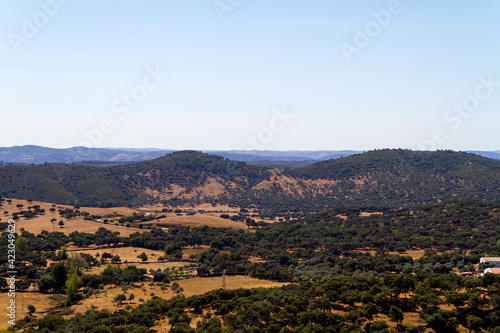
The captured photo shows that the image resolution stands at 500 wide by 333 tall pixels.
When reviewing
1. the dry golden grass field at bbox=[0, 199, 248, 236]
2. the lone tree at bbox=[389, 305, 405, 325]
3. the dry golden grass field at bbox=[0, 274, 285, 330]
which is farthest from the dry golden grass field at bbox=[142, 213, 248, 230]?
the lone tree at bbox=[389, 305, 405, 325]

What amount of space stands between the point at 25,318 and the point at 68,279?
13.1 m

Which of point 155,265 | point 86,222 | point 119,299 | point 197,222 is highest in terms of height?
point 119,299

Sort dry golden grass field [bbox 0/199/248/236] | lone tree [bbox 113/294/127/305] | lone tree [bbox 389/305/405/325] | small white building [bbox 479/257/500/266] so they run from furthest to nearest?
1. dry golden grass field [bbox 0/199/248/236]
2. small white building [bbox 479/257/500/266]
3. lone tree [bbox 113/294/127/305]
4. lone tree [bbox 389/305/405/325]

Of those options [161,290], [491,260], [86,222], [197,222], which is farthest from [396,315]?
A: [86,222]

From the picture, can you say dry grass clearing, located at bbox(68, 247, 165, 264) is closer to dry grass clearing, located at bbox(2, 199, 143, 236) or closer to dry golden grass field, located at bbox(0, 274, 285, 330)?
dry grass clearing, located at bbox(2, 199, 143, 236)

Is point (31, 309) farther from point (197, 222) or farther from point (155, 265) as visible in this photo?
point (197, 222)

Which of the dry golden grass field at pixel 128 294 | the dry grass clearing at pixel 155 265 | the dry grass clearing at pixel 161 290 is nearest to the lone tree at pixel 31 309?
the dry golden grass field at pixel 128 294

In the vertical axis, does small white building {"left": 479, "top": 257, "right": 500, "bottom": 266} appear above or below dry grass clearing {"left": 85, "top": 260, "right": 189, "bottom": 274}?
above

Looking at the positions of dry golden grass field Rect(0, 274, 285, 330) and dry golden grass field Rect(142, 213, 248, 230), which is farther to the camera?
dry golden grass field Rect(142, 213, 248, 230)

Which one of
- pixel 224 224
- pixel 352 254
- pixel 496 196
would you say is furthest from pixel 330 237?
pixel 496 196

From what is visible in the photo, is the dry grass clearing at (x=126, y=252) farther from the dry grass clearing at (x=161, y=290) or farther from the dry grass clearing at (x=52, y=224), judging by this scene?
the dry grass clearing at (x=161, y=290)

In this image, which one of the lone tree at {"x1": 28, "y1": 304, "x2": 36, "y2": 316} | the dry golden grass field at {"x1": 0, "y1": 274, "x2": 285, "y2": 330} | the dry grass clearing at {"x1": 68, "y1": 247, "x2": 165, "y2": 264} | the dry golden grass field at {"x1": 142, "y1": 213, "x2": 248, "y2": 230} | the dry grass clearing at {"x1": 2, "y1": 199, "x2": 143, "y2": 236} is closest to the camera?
the lone tree at {"x1": 28, "y1": 304, "x2": 36, "y2": 316}

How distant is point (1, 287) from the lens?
182 feet

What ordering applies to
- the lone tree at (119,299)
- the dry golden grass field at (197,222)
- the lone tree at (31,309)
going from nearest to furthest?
1. the lone tree at (31,309)
2. the lone tree at (119,299)
3. the dry golden grass field at (197,222)
